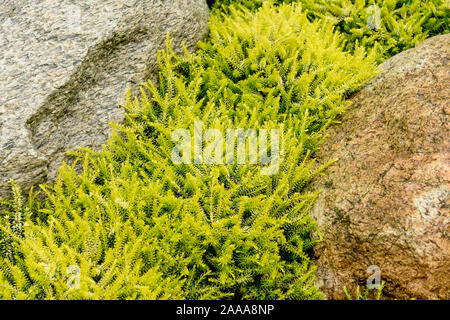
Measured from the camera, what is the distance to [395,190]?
263 cm

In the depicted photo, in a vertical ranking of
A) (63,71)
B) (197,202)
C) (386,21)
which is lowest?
(197,202)

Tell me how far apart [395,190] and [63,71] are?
2553mm

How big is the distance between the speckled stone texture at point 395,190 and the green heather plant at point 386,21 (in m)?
0.85

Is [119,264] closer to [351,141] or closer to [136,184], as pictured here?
[136,184]

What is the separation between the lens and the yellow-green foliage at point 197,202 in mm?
2461

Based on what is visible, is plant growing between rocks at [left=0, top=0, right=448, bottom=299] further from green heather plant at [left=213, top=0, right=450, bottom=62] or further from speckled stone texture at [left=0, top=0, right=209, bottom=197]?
green heather plant at [left=213, top=0, right=450, bottom=62]

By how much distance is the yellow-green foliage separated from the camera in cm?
246

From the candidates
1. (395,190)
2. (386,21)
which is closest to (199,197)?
(395,190)

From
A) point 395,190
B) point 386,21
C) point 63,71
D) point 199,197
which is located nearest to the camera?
point 395,190

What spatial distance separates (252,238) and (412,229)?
993 mm

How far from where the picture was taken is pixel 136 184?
2.71 meters

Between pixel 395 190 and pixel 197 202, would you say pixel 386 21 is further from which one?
pixel 197 202

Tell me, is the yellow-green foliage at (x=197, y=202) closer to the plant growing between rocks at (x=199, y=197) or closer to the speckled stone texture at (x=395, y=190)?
the plant growing between rocks at (x=199, y=197)

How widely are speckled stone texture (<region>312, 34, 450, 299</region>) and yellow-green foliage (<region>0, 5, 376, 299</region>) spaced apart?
17cm
